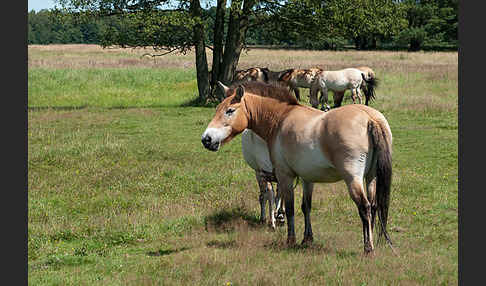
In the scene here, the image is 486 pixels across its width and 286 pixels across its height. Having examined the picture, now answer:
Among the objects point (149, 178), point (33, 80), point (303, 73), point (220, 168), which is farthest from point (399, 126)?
point (33, 80)

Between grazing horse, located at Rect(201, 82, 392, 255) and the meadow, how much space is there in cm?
69

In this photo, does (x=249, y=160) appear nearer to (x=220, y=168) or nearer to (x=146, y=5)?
(x=220, y=168)

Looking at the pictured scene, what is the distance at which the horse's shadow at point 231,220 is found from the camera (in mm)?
8578

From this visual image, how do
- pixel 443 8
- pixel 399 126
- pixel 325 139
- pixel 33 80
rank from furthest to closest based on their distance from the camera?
pixel 443 8 < pixel 33 80 < pixel 399 126 < pixel 325 139

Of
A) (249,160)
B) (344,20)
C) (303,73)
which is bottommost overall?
(249,160)

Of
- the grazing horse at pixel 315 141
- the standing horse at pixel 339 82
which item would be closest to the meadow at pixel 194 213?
the grazing horse at pixel 315 141

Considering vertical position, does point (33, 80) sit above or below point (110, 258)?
above

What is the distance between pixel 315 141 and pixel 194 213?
3.38 meters

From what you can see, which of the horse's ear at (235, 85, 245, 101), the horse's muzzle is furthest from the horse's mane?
the horse's muzzle

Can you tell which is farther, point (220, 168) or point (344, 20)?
Answer: point (344, 20)

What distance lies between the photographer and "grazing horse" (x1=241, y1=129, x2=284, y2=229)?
332 inches

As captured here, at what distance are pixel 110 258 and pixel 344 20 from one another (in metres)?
18.6

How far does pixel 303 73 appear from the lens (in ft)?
79.1

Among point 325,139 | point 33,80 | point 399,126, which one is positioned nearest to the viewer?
point 325,139
